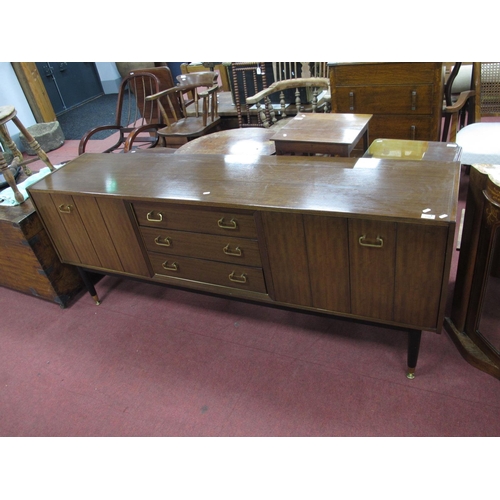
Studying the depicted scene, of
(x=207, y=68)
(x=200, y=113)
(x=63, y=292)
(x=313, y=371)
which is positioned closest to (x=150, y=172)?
(x=63, y=292)

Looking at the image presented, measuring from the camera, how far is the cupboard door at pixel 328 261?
A: 1.33 m

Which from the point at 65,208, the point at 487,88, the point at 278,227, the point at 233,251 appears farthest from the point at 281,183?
the point at 487,88

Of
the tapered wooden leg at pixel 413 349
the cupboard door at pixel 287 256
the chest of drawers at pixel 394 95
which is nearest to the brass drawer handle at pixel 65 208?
the cupboard door at pixel 287 256

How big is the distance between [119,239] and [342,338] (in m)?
1.09

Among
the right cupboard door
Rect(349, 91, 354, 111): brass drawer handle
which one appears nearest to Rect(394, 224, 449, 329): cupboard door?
the right cupboard door

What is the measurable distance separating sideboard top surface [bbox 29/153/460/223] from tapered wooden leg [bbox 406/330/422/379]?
0.50 metres

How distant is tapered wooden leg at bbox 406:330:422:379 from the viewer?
1.47 metres

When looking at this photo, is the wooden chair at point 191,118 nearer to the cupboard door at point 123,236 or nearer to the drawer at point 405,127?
the drawer at point 405,127

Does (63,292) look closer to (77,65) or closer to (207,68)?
(207,68)

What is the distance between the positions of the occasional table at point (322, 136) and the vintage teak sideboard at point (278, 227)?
0.27ft

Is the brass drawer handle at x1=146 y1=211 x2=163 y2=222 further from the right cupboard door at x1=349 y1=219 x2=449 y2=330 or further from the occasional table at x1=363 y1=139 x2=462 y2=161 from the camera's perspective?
the occasional table at x1=363 y1=139 x2=462 y2=161

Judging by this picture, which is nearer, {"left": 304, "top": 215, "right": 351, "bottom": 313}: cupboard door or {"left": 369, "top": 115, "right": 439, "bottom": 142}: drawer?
{"left": 304, "top": 215, "right": 351, "bottom": 313}: cupboard door

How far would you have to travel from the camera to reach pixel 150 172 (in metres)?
1.81

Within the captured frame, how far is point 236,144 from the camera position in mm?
2264
